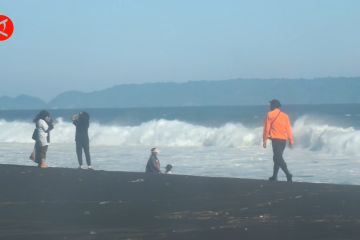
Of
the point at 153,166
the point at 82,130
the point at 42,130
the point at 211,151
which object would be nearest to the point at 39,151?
the point at 42,130

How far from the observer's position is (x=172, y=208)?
11.3 meters

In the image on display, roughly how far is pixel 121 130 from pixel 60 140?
5.62 metres

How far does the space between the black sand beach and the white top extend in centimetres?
228

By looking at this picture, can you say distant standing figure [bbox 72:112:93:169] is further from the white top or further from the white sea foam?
the white sea foam

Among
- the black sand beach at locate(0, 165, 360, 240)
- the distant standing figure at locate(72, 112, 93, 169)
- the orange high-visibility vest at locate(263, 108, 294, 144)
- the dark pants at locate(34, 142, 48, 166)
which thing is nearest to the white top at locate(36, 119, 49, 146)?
the dark pants at locate(34, 142, 48, 166)

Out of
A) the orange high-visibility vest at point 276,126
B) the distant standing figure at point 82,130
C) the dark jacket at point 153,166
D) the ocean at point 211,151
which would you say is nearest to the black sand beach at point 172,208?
the orange high-visibility vest at point 276,126

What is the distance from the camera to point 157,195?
1301cm

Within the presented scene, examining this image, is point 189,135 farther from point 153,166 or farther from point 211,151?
point 153,166

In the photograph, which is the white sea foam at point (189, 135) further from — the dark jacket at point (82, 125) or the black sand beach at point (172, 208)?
the black sand beach at point (172, 208)

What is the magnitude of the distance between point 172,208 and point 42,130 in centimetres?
790

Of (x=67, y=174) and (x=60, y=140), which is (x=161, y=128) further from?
(x=67, y=174)

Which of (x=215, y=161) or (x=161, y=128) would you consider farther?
(x=161, y=128)

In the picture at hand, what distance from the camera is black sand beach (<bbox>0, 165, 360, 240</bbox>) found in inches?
355

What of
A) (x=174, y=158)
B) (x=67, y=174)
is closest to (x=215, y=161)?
(x=174, y=158)
